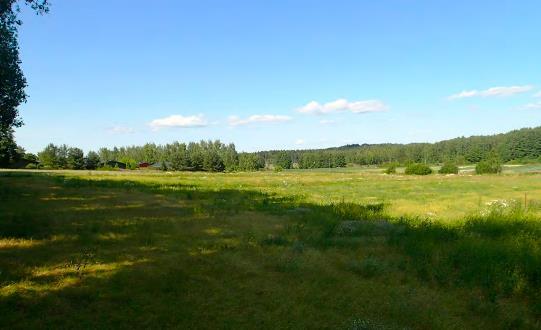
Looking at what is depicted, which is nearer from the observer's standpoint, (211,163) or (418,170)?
(418,170)

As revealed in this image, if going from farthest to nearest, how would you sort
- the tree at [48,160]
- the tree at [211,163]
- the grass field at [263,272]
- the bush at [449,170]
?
the tree at [211,163] → the bush at [449,170] → the tree at [48,160] → the grass field at [263,272]

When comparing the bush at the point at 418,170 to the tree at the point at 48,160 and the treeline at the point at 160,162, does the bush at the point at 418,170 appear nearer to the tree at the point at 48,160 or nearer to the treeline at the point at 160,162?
the treeline at the point at 160,162

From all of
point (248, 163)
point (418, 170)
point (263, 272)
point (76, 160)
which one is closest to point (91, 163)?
point (76, 160)

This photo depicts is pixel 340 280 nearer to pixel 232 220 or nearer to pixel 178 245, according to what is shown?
pixel 178 245

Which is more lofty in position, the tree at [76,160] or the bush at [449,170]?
the tree at [76,160]

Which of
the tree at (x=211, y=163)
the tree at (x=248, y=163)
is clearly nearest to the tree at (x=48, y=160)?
the tree at (x=211, y=163)

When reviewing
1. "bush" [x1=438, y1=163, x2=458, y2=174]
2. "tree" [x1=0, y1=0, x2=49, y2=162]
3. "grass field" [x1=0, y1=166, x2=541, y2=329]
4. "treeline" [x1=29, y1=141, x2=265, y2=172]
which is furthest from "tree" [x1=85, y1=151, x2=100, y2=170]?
"grass field" [x1=0, y1=166, x2=541, y2=329]

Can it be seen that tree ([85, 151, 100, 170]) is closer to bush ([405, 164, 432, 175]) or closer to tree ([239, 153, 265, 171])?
tree ([239, 153, 265, 171])

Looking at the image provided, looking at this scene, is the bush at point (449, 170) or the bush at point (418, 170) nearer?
the bush at point (418, 170)

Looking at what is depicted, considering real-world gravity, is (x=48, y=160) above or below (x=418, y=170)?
above

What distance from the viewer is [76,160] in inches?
4500

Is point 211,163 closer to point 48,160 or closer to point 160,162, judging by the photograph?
point 160,162

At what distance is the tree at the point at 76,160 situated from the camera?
4471 inches

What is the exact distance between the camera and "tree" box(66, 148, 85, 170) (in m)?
114
